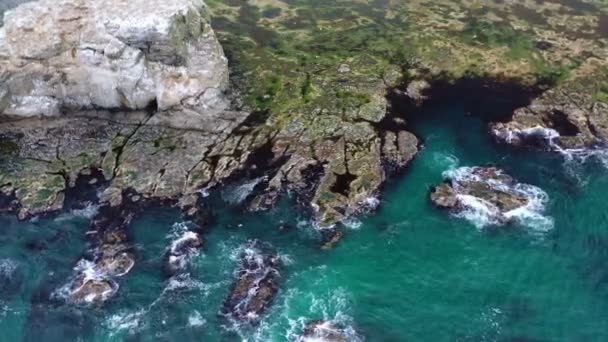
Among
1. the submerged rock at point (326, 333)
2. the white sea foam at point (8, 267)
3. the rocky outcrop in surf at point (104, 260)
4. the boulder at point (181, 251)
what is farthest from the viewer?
the boulder at point (181, 251)

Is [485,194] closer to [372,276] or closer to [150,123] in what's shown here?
[372,276]

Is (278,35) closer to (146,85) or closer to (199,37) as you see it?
(199,37)

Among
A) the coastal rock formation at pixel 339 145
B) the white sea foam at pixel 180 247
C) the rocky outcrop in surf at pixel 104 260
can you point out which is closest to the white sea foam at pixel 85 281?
the rocky outcrop in surf at pixel 104 260

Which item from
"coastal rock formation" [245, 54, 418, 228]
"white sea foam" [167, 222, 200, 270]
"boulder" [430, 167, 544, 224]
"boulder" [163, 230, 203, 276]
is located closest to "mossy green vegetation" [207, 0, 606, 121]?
"coastal rock formation" [245, 54, 418, 228]

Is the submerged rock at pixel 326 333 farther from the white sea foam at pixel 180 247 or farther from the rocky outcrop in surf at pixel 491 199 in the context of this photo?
the rocky outcrop in surf at pixel 491 199

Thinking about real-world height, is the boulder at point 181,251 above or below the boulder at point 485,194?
below

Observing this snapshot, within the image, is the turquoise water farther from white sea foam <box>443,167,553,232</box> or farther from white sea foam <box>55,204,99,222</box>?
white sea foam <box>443,167,553,232</box>
